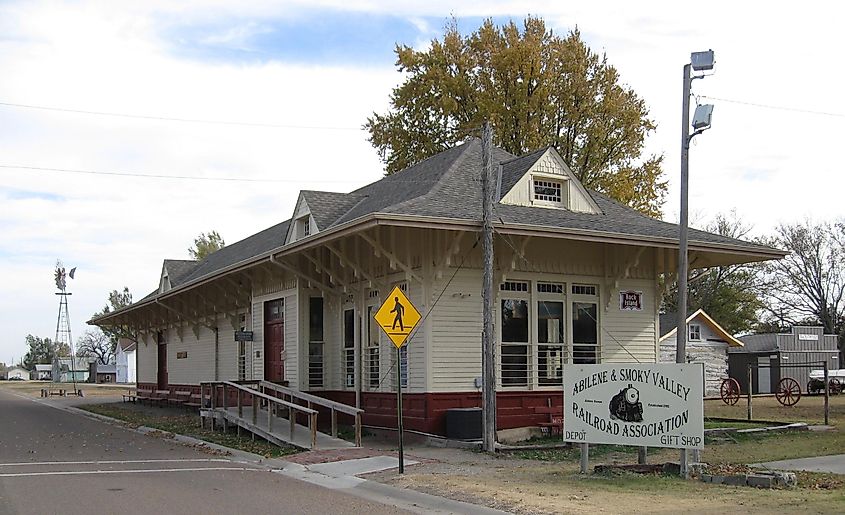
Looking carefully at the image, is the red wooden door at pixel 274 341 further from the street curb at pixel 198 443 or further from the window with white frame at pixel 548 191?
the window with white frame at pixel 548 191

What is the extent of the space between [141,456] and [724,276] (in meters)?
49.8

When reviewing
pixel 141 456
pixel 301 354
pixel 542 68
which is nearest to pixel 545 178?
pixel 301 354

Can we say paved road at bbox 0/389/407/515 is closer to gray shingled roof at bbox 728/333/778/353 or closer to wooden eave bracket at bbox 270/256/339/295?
wooden eave bracket at bbox 270/256/339/295

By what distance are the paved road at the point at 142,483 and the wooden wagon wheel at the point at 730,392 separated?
74.6 ft

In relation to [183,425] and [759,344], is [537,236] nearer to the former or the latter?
[183,425]

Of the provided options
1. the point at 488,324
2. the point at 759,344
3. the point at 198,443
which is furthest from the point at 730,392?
the point at 198,443

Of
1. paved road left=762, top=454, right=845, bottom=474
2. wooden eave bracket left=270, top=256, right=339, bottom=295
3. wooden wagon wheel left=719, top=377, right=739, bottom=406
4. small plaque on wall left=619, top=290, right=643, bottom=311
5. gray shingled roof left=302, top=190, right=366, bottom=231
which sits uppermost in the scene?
gray shingled roof left=302, top=190, right=366, bottom=231

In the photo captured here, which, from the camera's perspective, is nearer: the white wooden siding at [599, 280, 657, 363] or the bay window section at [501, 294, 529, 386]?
the bay window section at [501, 294, 529, 386]

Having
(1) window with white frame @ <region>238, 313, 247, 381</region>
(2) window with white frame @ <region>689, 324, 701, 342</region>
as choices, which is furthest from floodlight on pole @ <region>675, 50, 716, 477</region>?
(2) window with white frame @ <region>689, 324, 701, 342</region>

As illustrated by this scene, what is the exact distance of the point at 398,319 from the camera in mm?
15469

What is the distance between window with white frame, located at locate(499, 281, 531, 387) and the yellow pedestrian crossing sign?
5329mm

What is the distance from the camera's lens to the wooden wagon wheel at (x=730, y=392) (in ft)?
117

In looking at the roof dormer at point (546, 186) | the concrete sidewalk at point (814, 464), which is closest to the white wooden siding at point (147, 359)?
the roof dormer at point (546, 186)

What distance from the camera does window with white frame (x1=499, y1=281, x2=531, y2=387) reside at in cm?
2059
